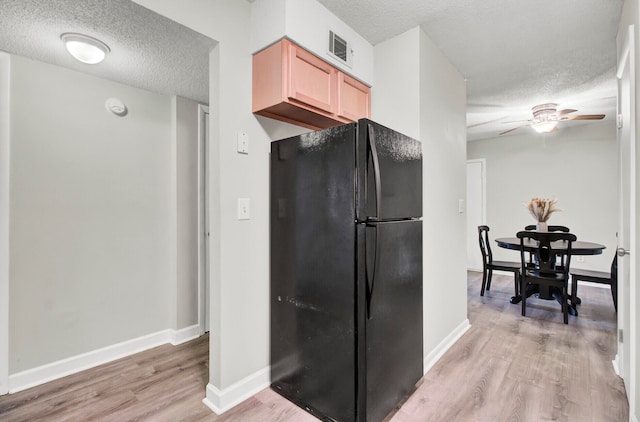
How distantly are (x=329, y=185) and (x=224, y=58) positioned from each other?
3.17ft

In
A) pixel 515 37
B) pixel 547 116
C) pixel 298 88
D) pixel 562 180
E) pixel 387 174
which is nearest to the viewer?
pixel 387 174

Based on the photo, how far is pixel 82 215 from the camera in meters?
2.35

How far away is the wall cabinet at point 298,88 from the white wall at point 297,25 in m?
0.05

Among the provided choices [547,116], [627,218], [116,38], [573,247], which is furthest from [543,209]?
[116,38]

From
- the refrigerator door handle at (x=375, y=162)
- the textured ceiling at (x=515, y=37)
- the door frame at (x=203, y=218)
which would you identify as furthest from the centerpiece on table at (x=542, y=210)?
→ the door frame at (x=203, y=218)

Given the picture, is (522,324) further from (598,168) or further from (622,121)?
(598,168)

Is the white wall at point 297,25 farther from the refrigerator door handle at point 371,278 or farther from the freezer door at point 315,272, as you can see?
the refrigerator door handle at point 371,278

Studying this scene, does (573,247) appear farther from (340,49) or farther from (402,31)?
(340,49)

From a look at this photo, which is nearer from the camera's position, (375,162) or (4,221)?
(375,162)

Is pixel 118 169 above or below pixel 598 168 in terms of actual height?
below

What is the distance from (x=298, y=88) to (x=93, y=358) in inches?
98.4

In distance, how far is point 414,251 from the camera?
6.59 feet

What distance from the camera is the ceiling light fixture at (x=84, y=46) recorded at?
187 centimetres

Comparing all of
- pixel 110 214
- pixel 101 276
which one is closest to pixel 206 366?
pixel 101 276
